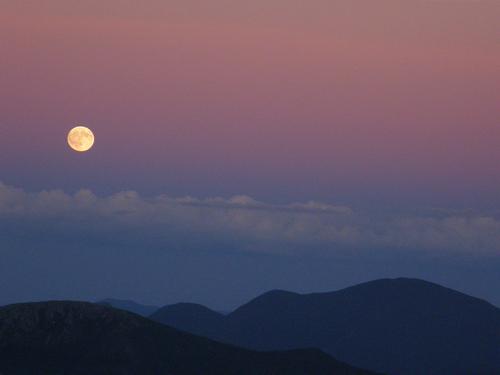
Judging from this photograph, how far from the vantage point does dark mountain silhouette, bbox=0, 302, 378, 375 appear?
15200 centimetres

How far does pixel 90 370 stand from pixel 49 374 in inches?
271

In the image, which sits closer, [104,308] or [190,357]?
[190,357]

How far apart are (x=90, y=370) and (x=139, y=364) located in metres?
8.08

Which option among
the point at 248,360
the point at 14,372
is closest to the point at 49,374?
the point at 14,372

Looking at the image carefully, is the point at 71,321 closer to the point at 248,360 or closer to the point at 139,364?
the point at 139,364

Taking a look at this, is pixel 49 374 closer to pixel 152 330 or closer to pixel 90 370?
pixel 90 370

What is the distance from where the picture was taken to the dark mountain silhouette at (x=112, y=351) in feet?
499

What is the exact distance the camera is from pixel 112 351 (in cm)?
15762

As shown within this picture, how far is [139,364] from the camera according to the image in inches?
6112

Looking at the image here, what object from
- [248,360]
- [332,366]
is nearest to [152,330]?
[248,360]

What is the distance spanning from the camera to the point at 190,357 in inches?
6191

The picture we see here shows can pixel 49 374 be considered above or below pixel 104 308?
below

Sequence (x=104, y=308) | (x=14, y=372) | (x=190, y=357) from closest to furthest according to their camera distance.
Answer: (x=14, y=372) → (x=190, y=357) → (x=104, y=308)

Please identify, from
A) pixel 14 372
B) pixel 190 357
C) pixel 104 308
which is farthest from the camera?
pixel 104 308
